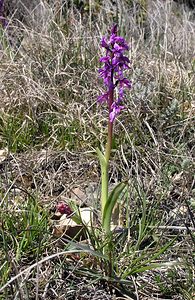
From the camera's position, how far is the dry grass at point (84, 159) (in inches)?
64.5

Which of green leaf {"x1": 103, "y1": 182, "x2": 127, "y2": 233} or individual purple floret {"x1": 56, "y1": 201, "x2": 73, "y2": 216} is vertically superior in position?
green leaf {"x1": 103, "y1": 182, "x2": 127, "y2": 233}

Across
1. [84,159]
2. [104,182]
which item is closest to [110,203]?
[104,182]

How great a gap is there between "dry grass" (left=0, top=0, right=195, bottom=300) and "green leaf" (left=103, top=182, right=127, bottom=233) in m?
0.13

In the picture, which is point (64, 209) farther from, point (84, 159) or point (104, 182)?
point (84, 159)

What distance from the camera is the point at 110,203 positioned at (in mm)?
1611

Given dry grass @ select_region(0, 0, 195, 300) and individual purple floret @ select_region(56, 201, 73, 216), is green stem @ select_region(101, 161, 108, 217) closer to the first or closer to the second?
dry grass @ select_region(0, 0, 195, 300)

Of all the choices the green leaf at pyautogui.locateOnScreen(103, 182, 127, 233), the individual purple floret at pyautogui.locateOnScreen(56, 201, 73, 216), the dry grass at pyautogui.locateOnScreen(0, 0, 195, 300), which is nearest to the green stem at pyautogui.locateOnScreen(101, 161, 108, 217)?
the green leaf at pyautogui.locateOnScreen(103, 182, 127, 233)

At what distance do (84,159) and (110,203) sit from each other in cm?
76

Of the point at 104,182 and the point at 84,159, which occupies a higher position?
the point at 104,182

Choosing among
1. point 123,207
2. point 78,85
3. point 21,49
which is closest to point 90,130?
point 78,85

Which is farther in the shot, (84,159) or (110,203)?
(84,159)

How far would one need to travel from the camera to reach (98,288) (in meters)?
1.64

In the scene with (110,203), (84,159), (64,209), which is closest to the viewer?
(110,203)

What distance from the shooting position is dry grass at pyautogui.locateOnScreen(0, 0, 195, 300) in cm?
164
